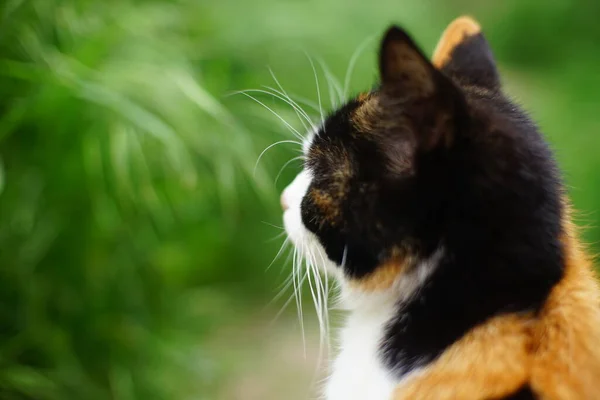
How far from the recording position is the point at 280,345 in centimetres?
158

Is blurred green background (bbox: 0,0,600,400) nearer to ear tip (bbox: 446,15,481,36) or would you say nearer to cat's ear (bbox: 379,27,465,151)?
ear tip (bbox: 446,15,481,36)

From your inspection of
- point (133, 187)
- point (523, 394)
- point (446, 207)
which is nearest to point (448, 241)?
point (446, 207)

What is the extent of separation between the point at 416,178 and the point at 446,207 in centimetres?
4

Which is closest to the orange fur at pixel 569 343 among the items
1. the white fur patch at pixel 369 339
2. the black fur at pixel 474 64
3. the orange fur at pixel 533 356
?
the orange fur at pixel 533 356

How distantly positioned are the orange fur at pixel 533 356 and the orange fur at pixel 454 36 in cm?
27

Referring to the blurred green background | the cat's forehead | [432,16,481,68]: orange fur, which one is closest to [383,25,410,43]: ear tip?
the cat's forehead

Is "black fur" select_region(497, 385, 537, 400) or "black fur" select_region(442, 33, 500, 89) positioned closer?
"black fur" select_region(497, 385, 537, 400)

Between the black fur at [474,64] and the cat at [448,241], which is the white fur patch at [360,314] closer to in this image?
the cat at [448,241]

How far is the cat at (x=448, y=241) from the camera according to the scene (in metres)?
0.54

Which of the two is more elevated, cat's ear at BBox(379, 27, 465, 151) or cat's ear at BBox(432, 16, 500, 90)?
cat's ear at BBox(432, 16, 500, 90)

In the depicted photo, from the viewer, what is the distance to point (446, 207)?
577mm

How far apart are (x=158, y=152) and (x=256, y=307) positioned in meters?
0.65

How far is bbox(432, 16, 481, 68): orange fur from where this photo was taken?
731 millimetres

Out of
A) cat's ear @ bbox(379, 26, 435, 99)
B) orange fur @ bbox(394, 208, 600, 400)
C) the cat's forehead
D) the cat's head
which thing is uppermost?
the cat's forehead
